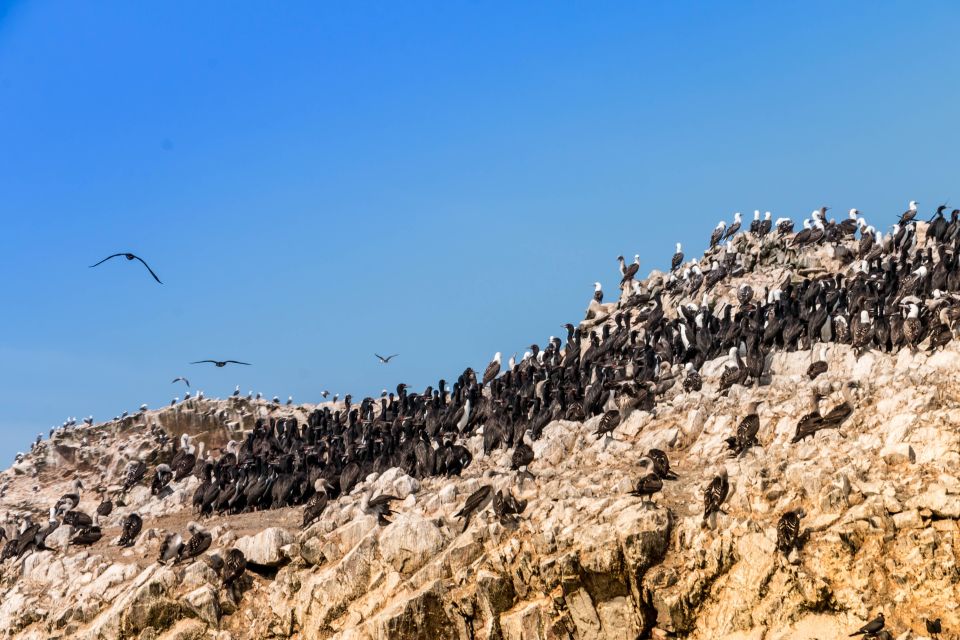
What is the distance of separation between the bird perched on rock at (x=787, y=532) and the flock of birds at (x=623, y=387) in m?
0.03

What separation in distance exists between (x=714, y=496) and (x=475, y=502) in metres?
5.43

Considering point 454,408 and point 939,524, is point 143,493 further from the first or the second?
point 939,524

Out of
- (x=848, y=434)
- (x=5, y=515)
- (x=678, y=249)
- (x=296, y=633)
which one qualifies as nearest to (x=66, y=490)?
(x=5, y=515)

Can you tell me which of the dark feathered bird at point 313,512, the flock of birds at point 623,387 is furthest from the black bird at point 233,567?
the dark feathered bird at point 313,512

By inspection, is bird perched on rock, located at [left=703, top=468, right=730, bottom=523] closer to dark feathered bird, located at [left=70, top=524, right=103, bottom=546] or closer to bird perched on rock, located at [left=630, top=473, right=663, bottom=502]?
bird perched on rock, located at [left=630, top=473, right=663, bottom=502]

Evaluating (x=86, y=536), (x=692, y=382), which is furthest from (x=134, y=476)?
(x=692, y=382)

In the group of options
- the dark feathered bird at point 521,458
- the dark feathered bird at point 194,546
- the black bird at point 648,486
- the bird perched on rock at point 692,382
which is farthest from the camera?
the bird perched on rock at point 692,382

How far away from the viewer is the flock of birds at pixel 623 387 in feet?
89.2

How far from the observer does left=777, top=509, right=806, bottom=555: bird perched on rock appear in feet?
71.7

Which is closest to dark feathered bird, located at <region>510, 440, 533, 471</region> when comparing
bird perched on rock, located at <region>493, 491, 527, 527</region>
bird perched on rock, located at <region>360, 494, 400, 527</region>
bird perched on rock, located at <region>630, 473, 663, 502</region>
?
bird perched on rock, located at <region>360, 494, 400, 527</region>

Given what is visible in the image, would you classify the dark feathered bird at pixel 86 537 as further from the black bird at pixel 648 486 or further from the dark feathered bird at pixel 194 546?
the black bird at pixel 648 486

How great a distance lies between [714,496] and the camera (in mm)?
23156

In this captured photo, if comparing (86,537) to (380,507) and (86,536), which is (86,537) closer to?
(86,536)

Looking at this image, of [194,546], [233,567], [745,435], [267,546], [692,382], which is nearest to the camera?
[745,435]
